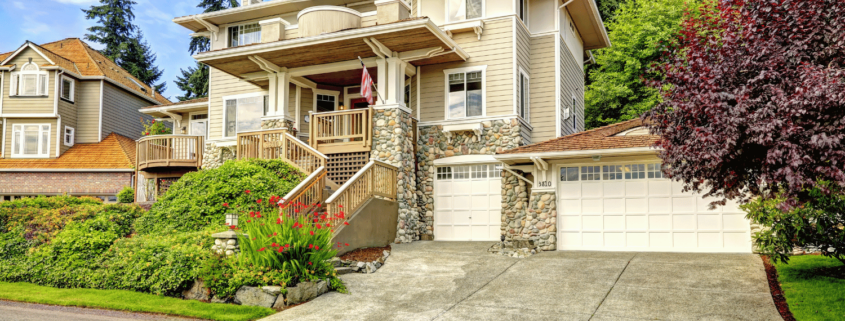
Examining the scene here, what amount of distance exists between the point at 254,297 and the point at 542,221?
22.5 feet

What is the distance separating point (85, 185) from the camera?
2484cm

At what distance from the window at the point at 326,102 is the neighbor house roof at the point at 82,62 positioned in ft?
45.0

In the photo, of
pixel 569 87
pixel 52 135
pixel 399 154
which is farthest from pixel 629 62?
pixel 52 135

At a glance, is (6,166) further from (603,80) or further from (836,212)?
(836,212)

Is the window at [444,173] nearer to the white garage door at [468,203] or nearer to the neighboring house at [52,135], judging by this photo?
the white garage door at [468,203]

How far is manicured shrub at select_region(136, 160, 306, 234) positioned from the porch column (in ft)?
10.9

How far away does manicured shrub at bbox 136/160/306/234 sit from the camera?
40.5ft

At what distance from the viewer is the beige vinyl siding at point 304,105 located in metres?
18.3

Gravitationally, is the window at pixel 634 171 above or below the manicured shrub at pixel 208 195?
above

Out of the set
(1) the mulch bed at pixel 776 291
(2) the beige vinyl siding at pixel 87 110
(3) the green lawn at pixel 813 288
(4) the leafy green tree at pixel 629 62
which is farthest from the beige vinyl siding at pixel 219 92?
(3) the green lawn at pixel 813 288

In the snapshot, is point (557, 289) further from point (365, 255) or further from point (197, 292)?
point (197, 292)

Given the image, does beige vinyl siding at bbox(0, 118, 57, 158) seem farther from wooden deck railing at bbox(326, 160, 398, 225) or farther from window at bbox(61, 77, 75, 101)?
wooden deck railing at bbox(326, 160, 398, 225)

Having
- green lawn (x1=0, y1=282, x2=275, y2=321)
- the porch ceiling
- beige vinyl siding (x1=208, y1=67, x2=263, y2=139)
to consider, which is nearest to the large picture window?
the porch ceiling

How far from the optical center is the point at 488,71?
16188 mm
